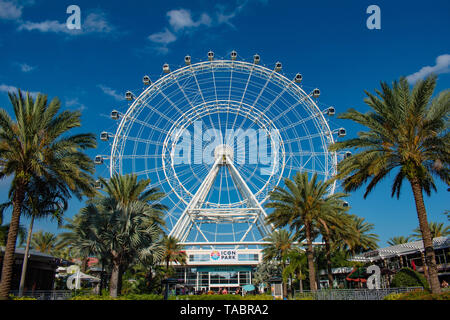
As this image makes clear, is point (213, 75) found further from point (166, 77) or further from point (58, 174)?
point (58, 174)

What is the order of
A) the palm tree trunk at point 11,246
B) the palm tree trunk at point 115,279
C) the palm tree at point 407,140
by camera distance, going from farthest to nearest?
the palm tree trunk at point 115,279 < the palm tree at point 407,140 < the palm tree trunk at point 11,246

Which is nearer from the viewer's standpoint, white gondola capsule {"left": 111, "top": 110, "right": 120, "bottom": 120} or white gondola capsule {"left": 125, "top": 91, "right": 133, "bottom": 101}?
white gondola capsule {"left": 111, "top": 110, "right": 120, "bottom": 120}

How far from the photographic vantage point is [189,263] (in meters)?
55.6

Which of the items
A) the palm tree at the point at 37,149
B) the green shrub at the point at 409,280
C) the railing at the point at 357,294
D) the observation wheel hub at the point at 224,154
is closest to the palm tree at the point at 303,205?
the railing at the point at 357,294

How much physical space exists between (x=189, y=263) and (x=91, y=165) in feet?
128

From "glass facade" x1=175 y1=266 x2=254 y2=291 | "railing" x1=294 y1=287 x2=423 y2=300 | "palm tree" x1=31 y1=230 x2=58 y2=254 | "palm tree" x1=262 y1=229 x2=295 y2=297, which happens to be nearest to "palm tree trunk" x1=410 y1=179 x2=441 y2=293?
"railing" x1=294 y1=287 x2=423 y2=300

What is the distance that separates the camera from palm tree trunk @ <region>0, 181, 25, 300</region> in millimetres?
15141

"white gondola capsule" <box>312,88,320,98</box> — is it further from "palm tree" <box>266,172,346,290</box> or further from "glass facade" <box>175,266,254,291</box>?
"glass facade" <box>175,266,254,291</box>

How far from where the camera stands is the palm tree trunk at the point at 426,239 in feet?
50.6

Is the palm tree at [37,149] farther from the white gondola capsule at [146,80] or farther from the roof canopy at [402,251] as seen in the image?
the roof canopy at [402,251]

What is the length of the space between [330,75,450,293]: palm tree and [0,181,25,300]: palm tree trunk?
50.7ft

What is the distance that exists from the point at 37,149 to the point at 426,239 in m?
Answer: 18.5

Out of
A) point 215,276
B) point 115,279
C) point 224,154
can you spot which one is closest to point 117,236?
point 115,279
